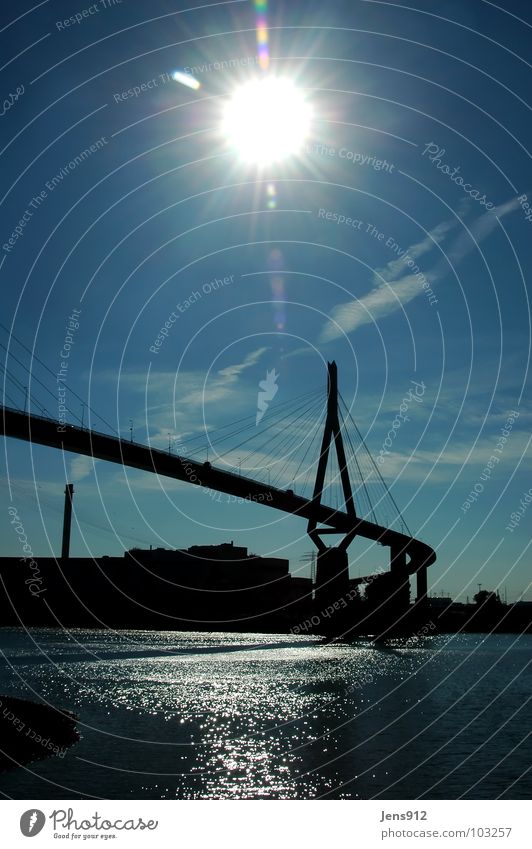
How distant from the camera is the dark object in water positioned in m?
21.0

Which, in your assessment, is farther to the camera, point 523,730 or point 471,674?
point 471,674

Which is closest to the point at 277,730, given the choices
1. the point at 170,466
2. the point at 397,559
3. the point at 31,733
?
the point at 31,733

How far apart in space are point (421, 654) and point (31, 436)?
39.5 metres

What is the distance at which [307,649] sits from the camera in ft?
247

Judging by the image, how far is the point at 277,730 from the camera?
91.5ft

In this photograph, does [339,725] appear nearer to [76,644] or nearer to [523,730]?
[523,730]

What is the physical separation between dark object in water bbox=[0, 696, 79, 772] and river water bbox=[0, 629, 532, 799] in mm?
481

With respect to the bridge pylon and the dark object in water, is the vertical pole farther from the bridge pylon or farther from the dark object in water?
the dark object in water
